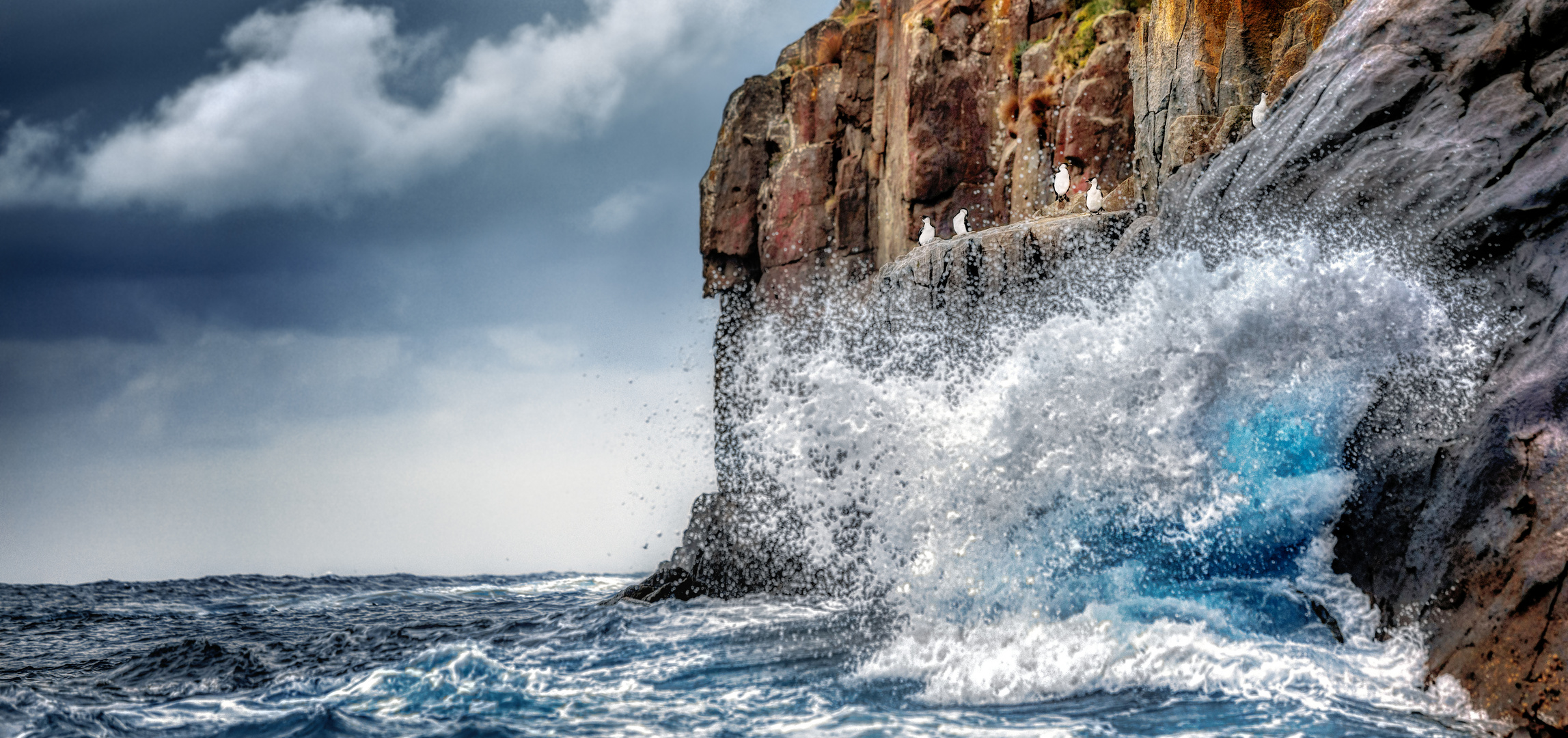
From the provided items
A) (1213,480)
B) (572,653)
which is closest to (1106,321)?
(1213,480)

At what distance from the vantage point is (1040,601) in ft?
19.5

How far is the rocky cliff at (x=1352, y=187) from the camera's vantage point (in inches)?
167

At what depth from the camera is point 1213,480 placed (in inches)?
240

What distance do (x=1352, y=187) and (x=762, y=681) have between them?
5.27m

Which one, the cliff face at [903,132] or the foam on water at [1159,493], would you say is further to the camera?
the cliff face at [903,132]

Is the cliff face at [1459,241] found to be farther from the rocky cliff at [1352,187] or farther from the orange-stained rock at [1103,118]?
the orange-stained rock at [1103,118]

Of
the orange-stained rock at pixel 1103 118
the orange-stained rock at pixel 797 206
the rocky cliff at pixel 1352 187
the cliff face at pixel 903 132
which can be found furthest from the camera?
the orange-stained rock at pixel 797 206

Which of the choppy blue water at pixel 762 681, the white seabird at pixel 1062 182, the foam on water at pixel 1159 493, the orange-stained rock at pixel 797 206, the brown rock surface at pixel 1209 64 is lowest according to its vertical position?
the choppy blue water at pixel 762 681

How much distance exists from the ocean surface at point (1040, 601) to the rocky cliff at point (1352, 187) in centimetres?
26

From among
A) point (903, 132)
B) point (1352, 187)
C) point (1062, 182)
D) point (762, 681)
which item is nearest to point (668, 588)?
point (762, 681)

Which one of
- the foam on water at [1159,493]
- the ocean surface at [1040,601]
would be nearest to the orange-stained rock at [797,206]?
the ocean surface at [1040,601]

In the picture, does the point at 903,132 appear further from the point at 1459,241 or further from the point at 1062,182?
the point at 1459,241

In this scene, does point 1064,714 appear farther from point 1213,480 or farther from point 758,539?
point 758,539

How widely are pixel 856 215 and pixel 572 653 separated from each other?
16882 millimetres
